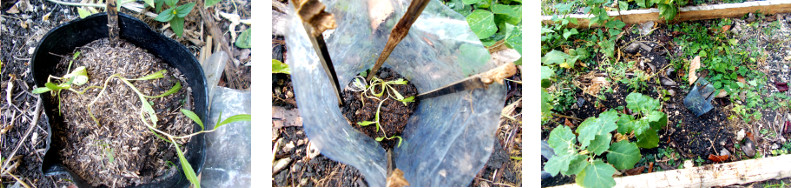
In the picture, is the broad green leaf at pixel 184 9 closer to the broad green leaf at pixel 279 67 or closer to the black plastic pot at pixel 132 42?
the black plastic pot at pixel 132 42

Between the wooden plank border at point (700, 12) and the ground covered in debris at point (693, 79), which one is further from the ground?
the wooden plank border at point (700, 12)

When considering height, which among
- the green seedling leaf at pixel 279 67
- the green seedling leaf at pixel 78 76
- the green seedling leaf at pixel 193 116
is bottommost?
the green seedling leaf at pixel 193 116

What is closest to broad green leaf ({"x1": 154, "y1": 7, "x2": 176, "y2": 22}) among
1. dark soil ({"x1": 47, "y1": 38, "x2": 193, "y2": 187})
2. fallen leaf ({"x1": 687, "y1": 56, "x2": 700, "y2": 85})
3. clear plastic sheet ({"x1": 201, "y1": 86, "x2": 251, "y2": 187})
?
dark soil ({"x1": 47, "y1": 38, "x2": 193, "y2": 187})

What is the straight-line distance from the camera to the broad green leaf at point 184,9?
1057 millimetres

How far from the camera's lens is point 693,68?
1251 mm

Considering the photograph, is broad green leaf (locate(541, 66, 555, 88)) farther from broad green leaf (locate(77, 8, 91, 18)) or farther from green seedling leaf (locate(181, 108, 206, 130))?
broad green leaf (locate(77, 8, 91, 18))

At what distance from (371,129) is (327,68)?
1.03ft

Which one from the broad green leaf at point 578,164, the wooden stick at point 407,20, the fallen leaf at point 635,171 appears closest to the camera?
the wooden stick at point 407,20

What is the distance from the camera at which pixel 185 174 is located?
1010mm

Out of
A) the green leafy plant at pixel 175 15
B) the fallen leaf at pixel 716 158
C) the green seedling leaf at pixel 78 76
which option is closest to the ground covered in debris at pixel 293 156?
the green leafy plant at pixel 175 15

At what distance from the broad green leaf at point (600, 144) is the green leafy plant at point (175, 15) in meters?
1.08

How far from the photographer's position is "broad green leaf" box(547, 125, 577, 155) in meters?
0.95

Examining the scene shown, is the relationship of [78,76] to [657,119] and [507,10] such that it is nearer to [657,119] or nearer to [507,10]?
[507,10]

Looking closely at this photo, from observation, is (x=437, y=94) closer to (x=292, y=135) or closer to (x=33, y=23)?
(x=292, y=135)
